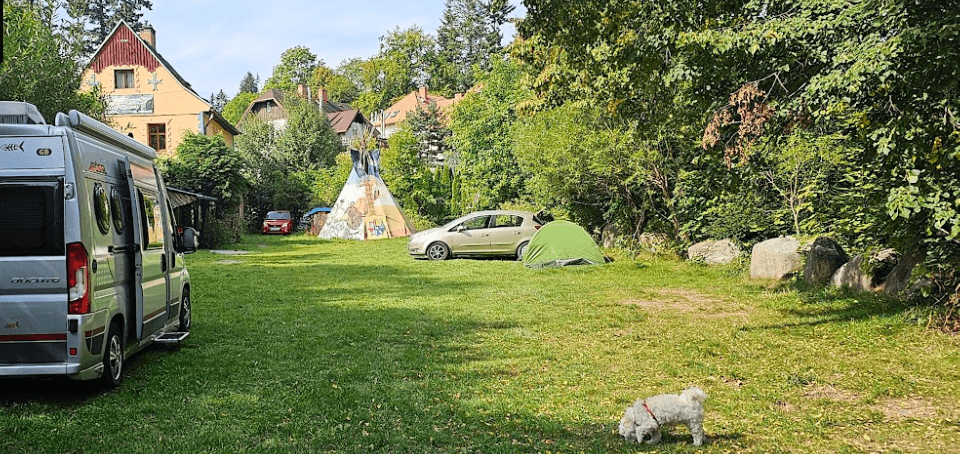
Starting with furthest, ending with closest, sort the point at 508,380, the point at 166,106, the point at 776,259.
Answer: the point at 166,106 → the point at 776,259 → the point at 508,380

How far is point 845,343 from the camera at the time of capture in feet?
29.2

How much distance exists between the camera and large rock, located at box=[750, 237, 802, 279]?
1512 centimetres

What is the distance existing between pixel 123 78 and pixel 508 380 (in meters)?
38.5

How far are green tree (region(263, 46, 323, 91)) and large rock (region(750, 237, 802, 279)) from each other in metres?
84.8

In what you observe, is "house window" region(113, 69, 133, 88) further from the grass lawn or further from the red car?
the grass lawn

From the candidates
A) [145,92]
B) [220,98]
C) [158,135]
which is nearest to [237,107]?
[220,98]

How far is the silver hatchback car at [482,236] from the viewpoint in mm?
22562

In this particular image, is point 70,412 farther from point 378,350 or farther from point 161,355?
point 378,350

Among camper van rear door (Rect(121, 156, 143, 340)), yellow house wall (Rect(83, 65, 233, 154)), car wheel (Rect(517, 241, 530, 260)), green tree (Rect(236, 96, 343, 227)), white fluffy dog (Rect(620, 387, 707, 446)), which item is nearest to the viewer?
Answer: white fluffy dog (Rect(620, 387, 707, 446))

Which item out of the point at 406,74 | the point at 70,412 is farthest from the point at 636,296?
the point at 406,74

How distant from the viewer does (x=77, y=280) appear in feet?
19.4

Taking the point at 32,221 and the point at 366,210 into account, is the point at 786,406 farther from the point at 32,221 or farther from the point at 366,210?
the point at 366,210

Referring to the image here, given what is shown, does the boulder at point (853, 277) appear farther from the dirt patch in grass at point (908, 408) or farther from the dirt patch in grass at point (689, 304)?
the dirt patch in grass at point (908, 408)

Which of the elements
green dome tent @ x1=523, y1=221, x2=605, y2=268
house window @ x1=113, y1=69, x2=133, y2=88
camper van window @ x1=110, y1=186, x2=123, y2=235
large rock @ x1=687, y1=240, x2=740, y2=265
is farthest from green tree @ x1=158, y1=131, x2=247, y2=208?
camper van window @ x1=110, y1=186, x2=123, y2=235
